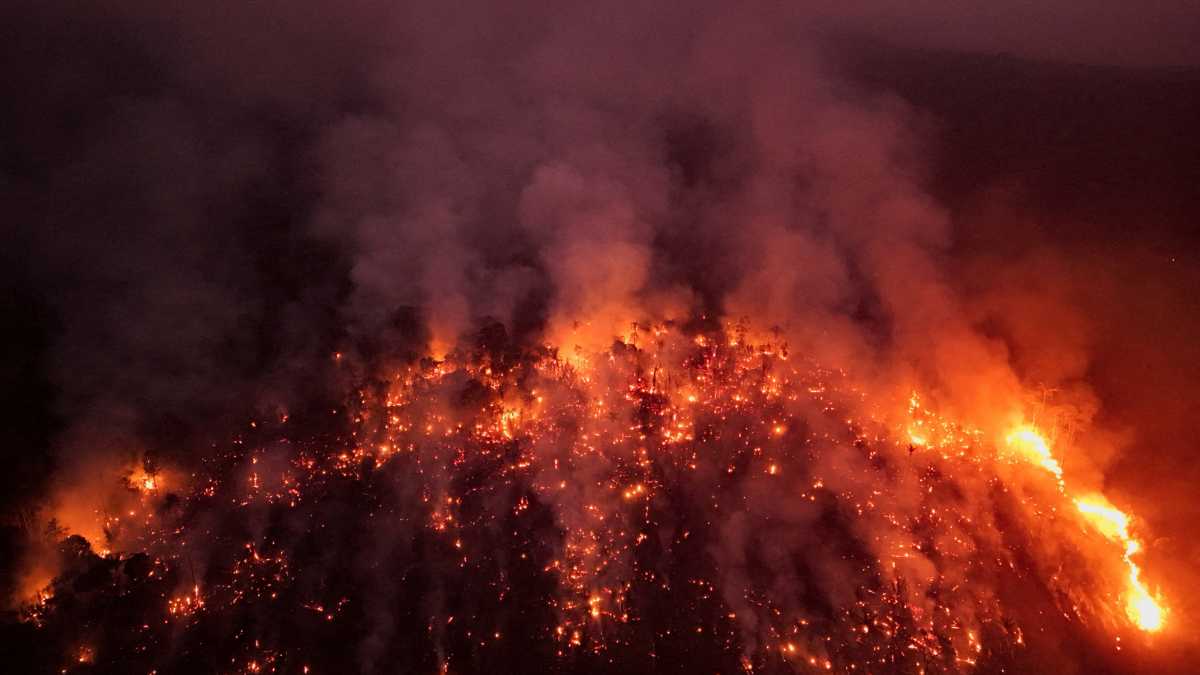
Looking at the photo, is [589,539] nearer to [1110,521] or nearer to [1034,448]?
[1034,448]

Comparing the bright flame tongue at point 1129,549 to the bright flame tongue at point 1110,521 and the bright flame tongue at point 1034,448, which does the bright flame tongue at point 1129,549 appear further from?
the bright flame tongue at point 1034,448

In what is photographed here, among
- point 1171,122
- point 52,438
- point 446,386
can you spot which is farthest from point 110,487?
point 1171,122

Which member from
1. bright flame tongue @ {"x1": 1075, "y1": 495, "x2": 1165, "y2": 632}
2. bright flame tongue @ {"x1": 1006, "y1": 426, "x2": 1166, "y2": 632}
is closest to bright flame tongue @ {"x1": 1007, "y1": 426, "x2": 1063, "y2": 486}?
bright flame tongue @ {"x1": 1006, "y1": 426, "x2": 1166, "y2": 632}

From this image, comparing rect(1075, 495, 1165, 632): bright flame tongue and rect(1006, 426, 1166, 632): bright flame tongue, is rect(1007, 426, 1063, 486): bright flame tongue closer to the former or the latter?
rect(1006, 426, 1166, 632): bright flame tongue

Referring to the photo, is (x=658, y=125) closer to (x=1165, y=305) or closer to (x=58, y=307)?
(x=1165, y=305)

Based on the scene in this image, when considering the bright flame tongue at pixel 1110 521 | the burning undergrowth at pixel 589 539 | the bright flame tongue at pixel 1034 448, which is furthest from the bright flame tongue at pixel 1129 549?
the bright flame tongue at pixel 1034 448

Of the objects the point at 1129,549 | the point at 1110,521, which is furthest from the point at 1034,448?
the point at 1129,549
